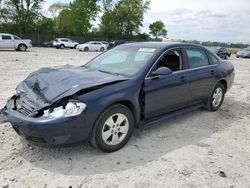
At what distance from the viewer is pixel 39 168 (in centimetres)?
350

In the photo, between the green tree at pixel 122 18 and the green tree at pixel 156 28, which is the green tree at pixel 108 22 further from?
the green tree at pixel 156 28

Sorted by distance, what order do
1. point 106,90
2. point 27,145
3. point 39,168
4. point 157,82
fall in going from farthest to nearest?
1. point 157,82
2. point 27,145
3. point 106,90
4. point 39,168

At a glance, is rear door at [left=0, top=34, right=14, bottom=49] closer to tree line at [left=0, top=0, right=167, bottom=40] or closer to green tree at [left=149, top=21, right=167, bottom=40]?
tree line at [left=0, top=0, right=167, bottom=40]

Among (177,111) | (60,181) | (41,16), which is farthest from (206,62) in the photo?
(41,16)

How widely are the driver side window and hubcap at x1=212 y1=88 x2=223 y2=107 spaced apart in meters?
1.52

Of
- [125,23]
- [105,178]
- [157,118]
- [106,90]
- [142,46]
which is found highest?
[125,23]

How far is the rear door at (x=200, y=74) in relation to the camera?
5.33 meters

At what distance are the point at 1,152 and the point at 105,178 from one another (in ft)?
5.14

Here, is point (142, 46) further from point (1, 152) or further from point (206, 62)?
point (1, 152)

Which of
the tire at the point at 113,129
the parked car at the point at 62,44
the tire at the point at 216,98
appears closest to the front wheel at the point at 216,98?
the tire at the point at 216,98

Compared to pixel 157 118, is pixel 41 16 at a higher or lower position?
higher

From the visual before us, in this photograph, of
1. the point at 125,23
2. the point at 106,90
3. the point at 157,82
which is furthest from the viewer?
the point at 125,23

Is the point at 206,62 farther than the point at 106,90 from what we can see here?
Yes

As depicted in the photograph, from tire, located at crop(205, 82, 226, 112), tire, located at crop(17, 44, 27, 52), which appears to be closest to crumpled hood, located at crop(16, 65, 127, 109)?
tire, located at crop(205, 82, 226, 112)
